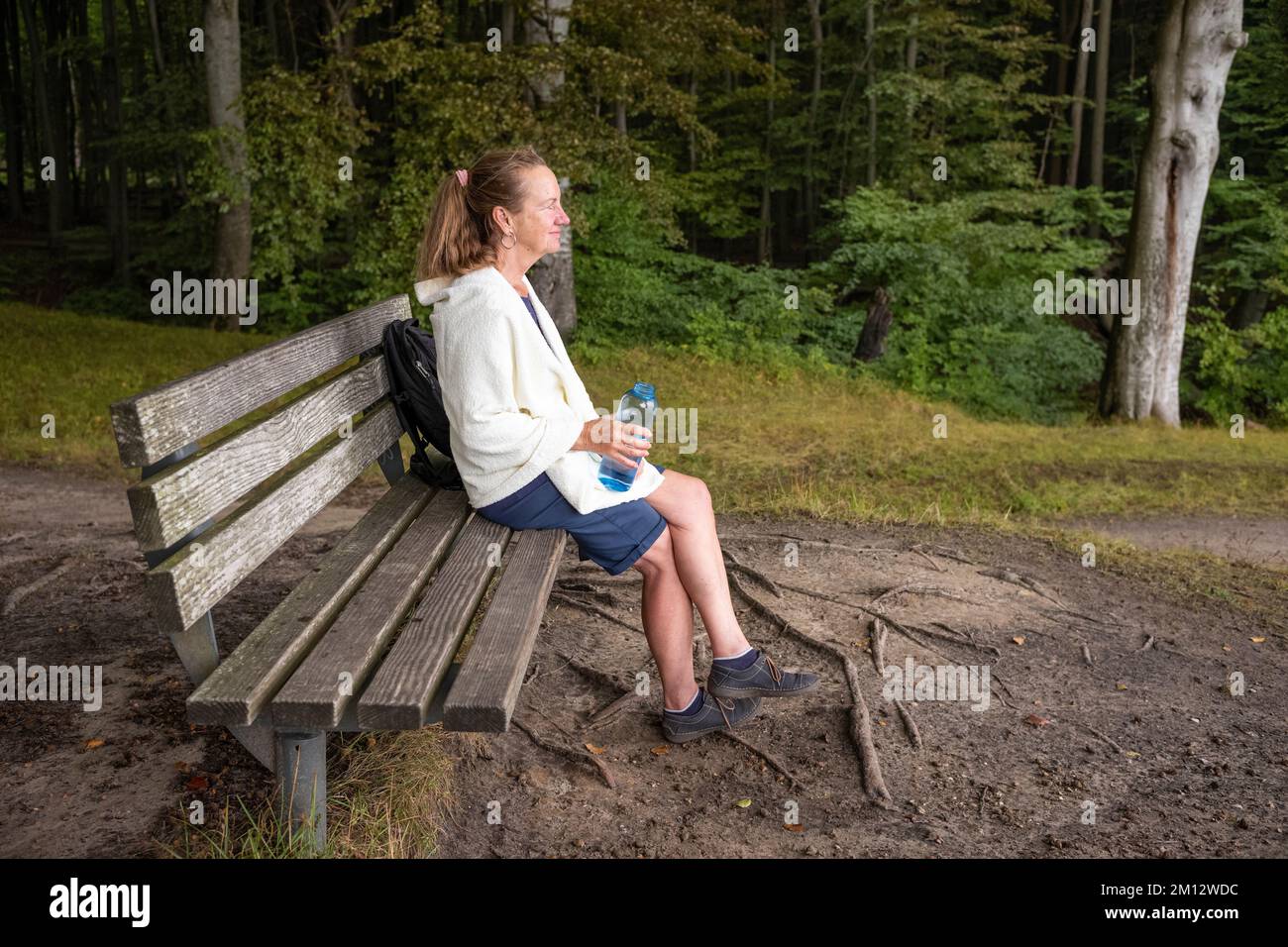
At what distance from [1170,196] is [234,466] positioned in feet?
38.7

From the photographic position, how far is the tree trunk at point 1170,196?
11.7 meters

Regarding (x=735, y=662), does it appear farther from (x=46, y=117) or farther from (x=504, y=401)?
(x=46, y=117)

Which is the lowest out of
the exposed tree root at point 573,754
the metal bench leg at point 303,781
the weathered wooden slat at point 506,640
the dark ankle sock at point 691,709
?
the exposed tree root at point 573,754

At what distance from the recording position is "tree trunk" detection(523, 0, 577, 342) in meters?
12.2

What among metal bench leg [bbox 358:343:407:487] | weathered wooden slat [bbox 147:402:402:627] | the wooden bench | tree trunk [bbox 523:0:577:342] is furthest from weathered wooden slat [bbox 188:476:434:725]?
tree trunk [bbox 523:0:577:342]

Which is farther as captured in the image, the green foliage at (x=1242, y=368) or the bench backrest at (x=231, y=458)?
the green foliage at (x=1242, y=368)

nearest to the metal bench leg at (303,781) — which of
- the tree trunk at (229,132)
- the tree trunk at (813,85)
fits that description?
the tree trunk at (229,132)

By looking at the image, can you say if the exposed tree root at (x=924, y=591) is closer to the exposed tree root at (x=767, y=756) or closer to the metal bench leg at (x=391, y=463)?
the exposed tree root at (x=767, y=756)

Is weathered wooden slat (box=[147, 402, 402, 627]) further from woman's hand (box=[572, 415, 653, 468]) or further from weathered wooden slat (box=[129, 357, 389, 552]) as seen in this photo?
woman's hand (box=[572, 415, 653, 468])

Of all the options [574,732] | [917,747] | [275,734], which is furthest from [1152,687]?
[275,734]

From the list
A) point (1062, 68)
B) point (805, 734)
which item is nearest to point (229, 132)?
point (805, 734)

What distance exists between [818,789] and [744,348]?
432 inches

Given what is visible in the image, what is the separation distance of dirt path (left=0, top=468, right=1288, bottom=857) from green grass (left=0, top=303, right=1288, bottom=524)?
5.79ft

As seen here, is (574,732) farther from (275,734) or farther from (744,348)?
(744,348)
